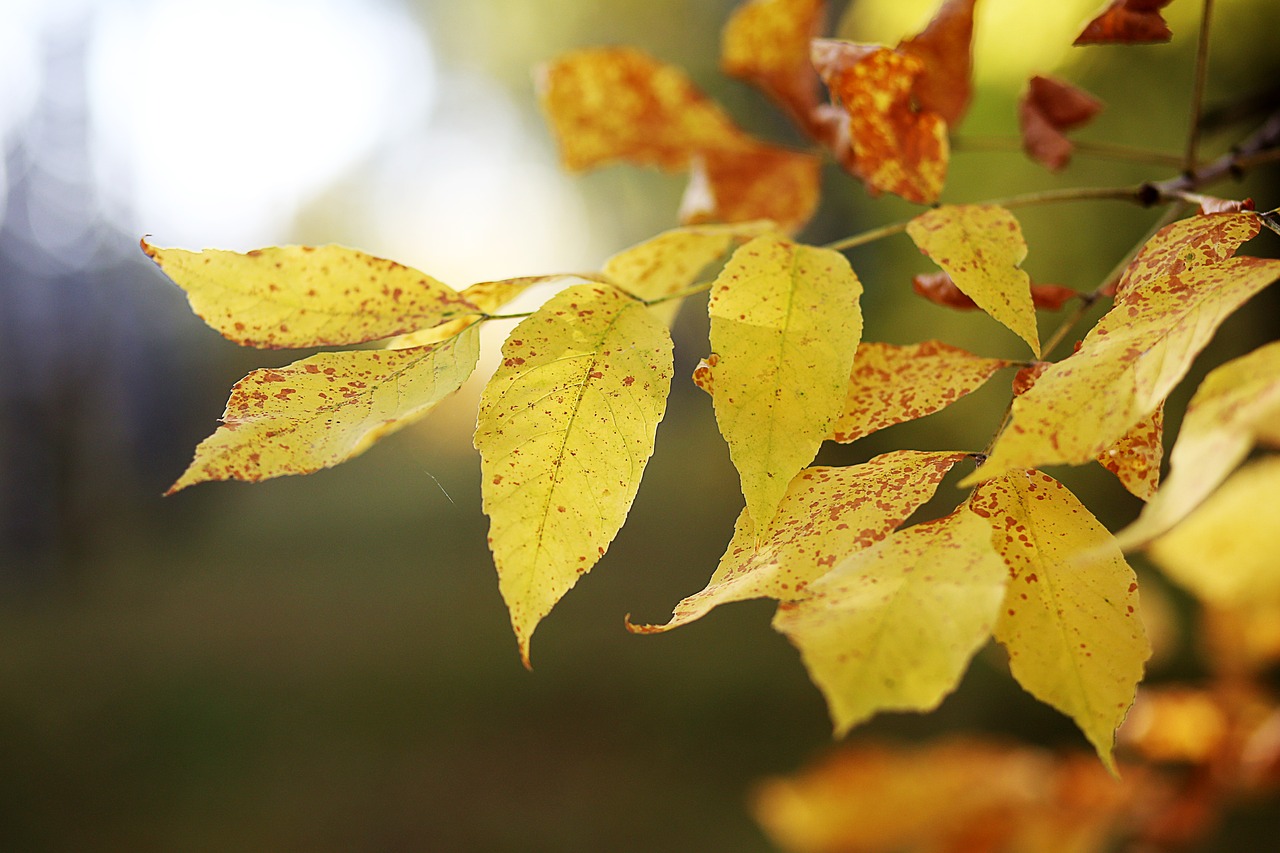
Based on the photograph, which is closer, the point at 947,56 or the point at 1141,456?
the point at 1141,456

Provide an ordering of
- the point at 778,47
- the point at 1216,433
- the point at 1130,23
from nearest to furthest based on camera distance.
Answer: the point at 1216,433
the point at 1130,23
the point at 778,47

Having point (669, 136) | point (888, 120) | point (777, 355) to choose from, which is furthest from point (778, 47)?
point (777, 355)

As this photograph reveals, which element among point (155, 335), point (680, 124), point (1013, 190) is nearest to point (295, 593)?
point (155, 335)

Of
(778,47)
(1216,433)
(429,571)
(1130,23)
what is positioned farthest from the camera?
(429,571)

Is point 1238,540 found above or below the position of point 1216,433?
below

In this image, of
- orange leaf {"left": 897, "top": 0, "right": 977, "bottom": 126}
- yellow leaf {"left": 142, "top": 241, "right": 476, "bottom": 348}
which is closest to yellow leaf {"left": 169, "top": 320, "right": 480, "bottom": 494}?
yellow leaf {"left": 142, "top": 241, "right": 476, "bottom": 348}

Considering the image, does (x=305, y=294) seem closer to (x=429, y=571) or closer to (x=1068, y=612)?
(x=1068, y=612)

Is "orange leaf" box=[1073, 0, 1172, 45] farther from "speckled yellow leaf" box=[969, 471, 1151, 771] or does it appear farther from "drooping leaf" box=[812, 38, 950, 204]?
"speckled yellow leaf" box=[969, 471, 1151, 771]
